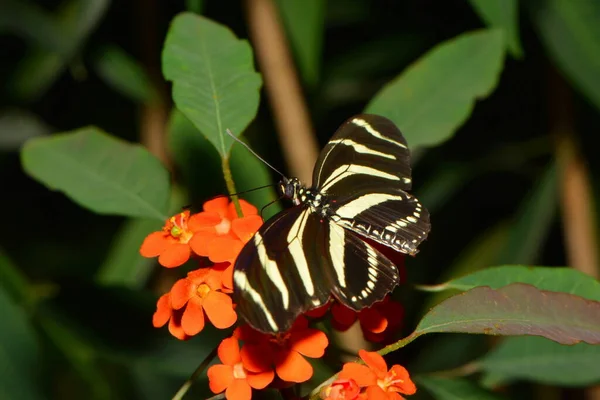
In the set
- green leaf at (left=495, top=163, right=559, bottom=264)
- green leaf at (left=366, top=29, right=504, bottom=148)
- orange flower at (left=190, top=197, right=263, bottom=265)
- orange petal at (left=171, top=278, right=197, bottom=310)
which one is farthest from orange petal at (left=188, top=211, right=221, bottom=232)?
green leaf at (left=495, top=163, right=559, bottom=264)

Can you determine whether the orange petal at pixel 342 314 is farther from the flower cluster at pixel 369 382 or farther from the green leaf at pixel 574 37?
the green leaf at pixel 574 37

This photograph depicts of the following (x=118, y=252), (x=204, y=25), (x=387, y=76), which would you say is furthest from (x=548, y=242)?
(x=204, y=25)

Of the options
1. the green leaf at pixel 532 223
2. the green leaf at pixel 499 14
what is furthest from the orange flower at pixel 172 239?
the green leaf at pixel 532 223

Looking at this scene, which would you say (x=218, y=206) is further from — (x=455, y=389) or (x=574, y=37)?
(x=574, y=37)

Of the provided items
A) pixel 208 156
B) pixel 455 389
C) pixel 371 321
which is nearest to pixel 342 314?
pixel 371 321

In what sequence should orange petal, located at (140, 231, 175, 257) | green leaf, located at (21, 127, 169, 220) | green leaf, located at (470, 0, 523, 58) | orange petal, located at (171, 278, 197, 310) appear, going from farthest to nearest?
green leaf, located at (470, 0, 523, 58)
green leaf, located at (21, 127, 169, 220)
orange petal, located at (140, 231, 175, 257)
orange petal, located at (171, 278, 197, 310)

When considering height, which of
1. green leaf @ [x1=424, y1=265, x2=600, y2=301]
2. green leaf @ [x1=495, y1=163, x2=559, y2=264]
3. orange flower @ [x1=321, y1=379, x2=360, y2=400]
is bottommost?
green leaf @ [x1=495, y1=163, x2=559, y2=264]

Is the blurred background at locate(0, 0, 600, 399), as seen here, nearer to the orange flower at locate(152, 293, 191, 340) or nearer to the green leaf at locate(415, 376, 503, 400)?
the green leaf at locate(415, 376, 503, 400)
